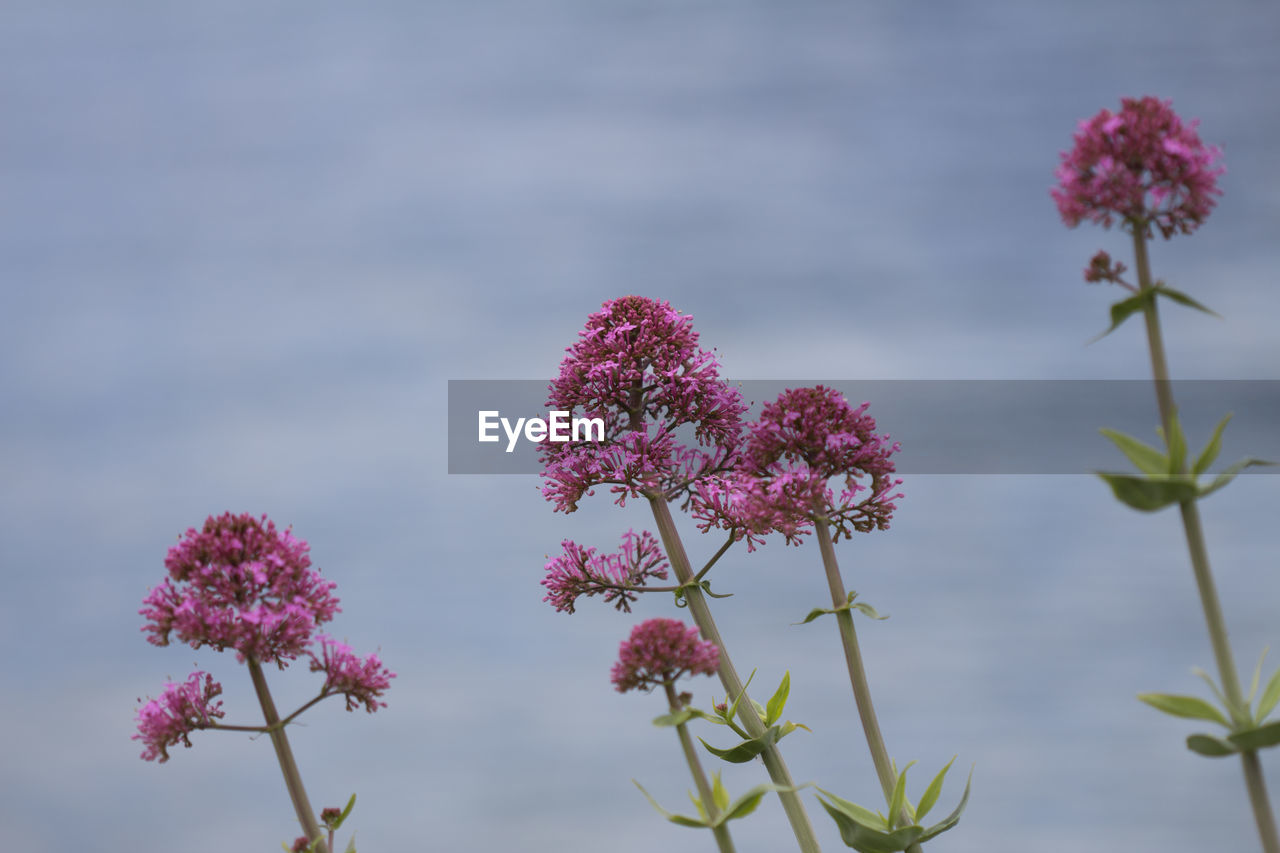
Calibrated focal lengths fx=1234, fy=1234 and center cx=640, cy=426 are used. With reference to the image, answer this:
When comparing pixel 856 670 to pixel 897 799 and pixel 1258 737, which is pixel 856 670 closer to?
pixel 897 799

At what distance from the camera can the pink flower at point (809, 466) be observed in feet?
23.8

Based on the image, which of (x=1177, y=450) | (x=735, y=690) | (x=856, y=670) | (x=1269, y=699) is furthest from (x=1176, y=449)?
(x=735, y=690)

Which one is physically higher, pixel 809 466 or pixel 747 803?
pixel 809 466

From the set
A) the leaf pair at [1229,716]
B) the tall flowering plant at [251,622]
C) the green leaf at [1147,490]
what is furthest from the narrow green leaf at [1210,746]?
the tall flowering plant at [251,622]

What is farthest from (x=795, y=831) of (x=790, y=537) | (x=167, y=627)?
(x=167, y=627)

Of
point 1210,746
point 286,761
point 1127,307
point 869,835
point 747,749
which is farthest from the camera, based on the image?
point 747,749

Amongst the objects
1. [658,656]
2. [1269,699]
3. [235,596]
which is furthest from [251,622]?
[1269,699]

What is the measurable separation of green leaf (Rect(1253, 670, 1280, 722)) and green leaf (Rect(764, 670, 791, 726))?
9.04ft

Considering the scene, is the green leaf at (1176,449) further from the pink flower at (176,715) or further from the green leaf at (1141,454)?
the pink flower at (176,715)

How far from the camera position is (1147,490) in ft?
18.6

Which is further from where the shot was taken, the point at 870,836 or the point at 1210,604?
the point at 870,836

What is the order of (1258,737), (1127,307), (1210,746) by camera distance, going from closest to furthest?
(1258,737)
(1210,746)
(1127,307)

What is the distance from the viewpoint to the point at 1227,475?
18.6 feet

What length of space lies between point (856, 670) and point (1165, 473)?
229cm
